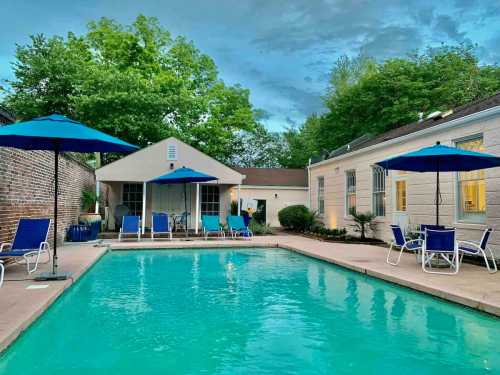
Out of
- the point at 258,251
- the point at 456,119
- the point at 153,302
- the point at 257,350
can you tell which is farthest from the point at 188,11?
the point at 257,350

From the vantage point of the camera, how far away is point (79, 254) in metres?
10.0

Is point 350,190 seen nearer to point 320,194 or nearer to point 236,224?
point 320,194

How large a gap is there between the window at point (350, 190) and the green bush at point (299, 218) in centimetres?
267

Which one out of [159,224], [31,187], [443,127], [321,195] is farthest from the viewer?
[321,195]

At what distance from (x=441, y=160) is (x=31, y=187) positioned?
886cm

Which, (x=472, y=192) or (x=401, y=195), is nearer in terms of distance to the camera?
(x=472, y=192)

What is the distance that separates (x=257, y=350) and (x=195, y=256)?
7327 millimetres

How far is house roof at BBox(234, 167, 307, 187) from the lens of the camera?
23.0 m

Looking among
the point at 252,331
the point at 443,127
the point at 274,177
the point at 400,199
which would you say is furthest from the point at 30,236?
the point at 274,177

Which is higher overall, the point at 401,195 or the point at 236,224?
the point at 401,195

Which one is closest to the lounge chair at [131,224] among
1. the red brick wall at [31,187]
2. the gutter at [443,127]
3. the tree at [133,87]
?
the red brick wall at [31,187]

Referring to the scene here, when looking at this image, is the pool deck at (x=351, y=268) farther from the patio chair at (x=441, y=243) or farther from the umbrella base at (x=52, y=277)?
the patio chair at (x=441, y=243)

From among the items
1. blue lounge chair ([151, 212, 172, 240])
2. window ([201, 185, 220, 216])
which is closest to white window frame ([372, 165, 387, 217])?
blue lounge chair ([151, 212, 172, 240])

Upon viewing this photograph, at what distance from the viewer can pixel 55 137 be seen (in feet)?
20.4
